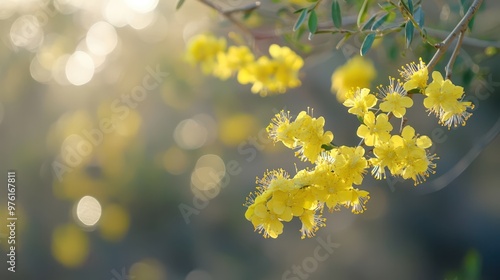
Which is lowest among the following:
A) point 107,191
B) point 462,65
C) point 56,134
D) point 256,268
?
point 256,268

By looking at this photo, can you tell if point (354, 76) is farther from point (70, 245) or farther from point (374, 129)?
point (70, 245)

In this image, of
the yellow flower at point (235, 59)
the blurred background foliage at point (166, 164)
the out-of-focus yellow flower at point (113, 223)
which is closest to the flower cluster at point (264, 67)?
the yellow flower at point (235, 59)

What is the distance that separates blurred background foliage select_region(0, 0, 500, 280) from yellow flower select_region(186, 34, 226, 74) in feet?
2.82

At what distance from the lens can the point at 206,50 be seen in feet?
6.17

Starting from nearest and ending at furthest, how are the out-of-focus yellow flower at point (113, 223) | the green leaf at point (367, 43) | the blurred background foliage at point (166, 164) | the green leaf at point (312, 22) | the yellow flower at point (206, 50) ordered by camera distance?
the green leaf at point (367, 43) < the green leaf at point (312, 22) < the yellow flower at point (206, 50) < the blurred background foliage at point (166, 164) < the out-of-focus yellow flower at point (113, 223)

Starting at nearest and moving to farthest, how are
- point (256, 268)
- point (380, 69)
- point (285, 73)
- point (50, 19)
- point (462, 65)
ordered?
point (285, 73) → point (462, 65) → point (380, 69) → point (256, 268) → point (50, 19)

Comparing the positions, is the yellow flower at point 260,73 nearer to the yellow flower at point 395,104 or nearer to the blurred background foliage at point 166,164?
the yellow flower at point 395,104

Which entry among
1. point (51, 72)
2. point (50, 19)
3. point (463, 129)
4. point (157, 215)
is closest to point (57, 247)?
point (157, 215)

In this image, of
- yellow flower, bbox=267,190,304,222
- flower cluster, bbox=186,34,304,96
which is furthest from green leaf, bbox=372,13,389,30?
flower cluster, bbox=186,34,304,96

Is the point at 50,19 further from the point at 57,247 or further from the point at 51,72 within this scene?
the point at 57,247

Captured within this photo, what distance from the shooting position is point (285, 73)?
1.70 m

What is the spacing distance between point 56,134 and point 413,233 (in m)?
1.55

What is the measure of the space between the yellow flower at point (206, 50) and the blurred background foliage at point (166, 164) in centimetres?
86

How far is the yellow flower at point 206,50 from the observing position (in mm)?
1874
